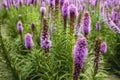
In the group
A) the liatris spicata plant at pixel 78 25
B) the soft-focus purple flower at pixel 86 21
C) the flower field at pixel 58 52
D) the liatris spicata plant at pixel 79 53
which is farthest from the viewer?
the liatris spicata plant at pixel 78 25

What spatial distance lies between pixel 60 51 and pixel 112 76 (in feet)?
5.07

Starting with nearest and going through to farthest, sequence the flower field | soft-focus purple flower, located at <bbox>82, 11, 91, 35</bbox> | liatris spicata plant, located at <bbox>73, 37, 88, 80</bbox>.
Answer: liatris spicata plant, located at <bbox>73, 37, 88, 80</bbox>
soft-focus purple flower, located at <bbox>82, 11, 91, 35</bbox>
the flower field

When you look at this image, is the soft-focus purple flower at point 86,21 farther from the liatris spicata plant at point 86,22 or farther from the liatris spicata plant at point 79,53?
the liatris spicata plant at point 79,53

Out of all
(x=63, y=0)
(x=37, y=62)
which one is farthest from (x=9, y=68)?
(x=63, y=0)

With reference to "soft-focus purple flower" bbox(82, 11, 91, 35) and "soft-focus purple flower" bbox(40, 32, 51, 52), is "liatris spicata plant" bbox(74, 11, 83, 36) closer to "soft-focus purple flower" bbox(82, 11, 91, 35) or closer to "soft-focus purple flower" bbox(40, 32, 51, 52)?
"soft-focus purple flower" bbox(82, 11, 91, 35)

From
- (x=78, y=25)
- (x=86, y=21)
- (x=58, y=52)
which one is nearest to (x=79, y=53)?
(x=86, y=21)

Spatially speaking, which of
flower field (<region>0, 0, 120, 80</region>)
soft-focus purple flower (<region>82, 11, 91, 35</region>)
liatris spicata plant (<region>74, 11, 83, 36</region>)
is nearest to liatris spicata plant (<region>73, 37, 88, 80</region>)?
flower field (<region>0, 0, 120, 80</region>)

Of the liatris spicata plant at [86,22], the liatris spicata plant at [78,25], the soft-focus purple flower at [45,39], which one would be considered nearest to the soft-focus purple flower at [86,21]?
the liatris spicata plant at [86,22]

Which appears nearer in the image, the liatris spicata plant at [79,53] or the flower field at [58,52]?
the liatris spicata plant at [79,53]

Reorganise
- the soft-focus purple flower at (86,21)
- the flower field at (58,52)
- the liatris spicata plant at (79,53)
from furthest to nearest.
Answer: the flower field at (58,52) < the soft-focus purple flower at (86,21) < the liatris spicata plant at (79,53)

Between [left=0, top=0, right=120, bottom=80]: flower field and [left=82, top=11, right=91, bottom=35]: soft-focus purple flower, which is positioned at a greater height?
[left=82, top=11, right=91, bottom=35]: soft-focus purple flower

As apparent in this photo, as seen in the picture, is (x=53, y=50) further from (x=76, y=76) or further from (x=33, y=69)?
(x=76, y=76)

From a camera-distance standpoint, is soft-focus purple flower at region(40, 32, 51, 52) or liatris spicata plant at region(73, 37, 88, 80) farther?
soft-focus purple flower at region(40, 32, 51, 52)

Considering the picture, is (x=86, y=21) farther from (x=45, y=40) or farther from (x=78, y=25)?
(x=78, y=25)
